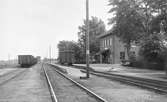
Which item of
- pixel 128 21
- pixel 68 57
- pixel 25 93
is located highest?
pixel 128 21

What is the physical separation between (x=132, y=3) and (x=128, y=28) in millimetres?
4547

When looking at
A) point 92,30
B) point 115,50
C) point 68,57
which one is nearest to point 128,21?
point 115,50

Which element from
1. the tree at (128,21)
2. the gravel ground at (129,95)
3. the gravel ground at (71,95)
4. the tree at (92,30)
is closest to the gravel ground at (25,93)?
the gravel ground at (71,95)

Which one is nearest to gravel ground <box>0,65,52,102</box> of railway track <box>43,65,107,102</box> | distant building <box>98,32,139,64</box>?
railway track <box>43,65,107,102</box>

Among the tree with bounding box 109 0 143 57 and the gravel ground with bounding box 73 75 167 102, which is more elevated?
the tree with bounding box 109 0 143 57

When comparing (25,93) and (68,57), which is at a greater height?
(68,57)

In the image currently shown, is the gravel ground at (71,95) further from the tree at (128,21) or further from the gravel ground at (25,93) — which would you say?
the tree at (128,21)

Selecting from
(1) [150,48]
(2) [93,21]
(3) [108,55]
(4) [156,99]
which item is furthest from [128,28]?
(2) [93,21]

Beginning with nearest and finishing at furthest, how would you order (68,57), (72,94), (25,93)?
(72,94), (25,93), (68,57)

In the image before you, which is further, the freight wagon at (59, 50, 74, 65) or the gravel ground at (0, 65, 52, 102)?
the freight wagon at (59, 50, 74, 65)

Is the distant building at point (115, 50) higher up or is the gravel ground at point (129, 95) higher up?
the distant building at point (115, 50)

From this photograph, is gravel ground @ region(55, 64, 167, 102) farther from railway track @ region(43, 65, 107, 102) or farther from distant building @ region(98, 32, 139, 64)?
distant building @ region(98, 32, 139, 64)

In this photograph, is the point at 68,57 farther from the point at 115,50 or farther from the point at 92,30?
the point at 92,30

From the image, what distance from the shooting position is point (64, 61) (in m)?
62.5
